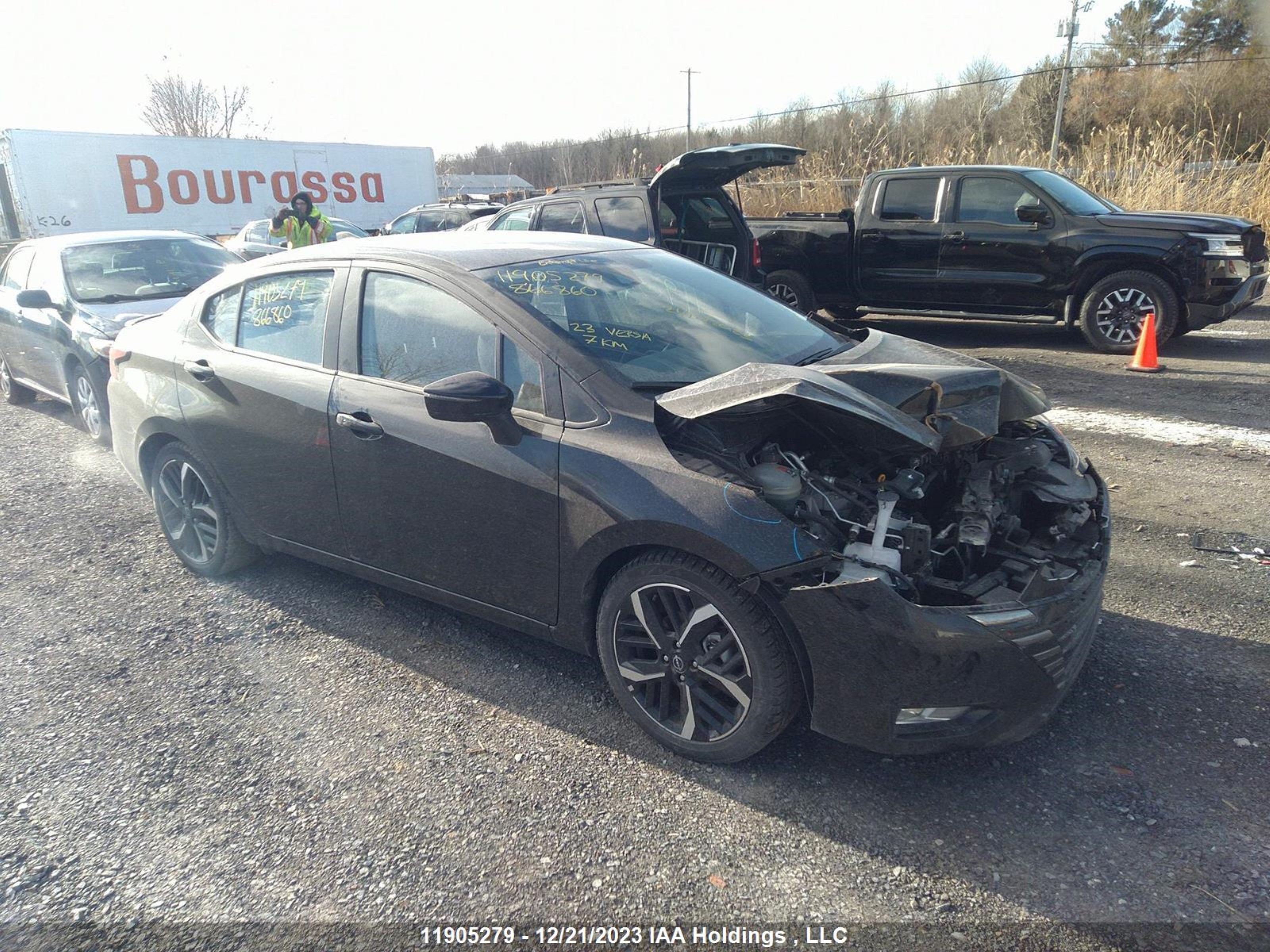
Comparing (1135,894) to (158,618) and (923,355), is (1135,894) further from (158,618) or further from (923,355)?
(158,618)

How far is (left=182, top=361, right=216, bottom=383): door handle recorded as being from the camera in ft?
13.3

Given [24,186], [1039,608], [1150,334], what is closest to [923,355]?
[1039,608]

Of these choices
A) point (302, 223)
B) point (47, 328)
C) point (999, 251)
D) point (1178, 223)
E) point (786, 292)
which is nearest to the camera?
point (47, 328)

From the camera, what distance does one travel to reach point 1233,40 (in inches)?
895

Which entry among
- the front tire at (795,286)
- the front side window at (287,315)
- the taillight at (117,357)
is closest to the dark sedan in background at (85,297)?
the taillight at (117,357)

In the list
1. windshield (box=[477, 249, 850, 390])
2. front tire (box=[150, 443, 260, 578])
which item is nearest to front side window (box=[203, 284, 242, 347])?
front tire (box=[150, 443, 260, 578])

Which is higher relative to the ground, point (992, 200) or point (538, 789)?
point (992, 200)

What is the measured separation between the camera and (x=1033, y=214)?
8.94 meters

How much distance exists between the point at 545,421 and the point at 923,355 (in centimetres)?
180

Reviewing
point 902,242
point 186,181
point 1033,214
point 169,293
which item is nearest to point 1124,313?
point 1033,214

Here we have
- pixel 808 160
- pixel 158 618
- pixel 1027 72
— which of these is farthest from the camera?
pixel 1027 72

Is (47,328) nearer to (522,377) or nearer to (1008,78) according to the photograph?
(522,377)

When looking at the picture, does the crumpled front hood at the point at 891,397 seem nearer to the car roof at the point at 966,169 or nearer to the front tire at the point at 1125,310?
the front tire at the point at 1125,310

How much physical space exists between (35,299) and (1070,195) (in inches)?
392
